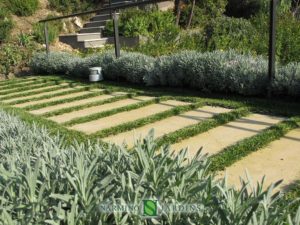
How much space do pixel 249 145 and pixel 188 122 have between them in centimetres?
110

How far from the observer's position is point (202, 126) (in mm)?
4195

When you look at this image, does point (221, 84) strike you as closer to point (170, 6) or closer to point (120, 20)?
point (120, 20)

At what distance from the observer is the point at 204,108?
5.04 meters

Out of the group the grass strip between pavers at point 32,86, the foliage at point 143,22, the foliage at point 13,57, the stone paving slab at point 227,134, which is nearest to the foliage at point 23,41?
the foliage at point 13,57

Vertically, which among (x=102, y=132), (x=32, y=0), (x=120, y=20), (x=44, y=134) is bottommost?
(x=102, y=132)

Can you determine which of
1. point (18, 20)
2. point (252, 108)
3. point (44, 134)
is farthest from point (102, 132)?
point (18, 20)

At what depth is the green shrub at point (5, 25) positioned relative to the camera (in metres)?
12.7

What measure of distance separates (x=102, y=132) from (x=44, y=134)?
1.38 metres

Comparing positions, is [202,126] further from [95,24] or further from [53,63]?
[95,24]

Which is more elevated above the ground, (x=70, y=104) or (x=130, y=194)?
(x=130, y=194)

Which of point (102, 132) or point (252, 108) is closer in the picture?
point (102, 132)

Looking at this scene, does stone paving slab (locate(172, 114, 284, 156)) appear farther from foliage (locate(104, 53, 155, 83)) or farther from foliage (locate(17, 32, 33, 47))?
foliage (locate(17, 32, 33, 47))

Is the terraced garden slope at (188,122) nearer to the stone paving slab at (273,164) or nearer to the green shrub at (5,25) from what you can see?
the stone paving slab at (273,164)

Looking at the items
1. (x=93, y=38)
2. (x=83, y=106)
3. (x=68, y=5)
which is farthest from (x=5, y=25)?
(x=83, y=106)
